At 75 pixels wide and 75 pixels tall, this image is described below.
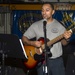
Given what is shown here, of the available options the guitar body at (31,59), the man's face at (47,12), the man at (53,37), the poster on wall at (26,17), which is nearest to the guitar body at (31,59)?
the guitar body at (31,59)

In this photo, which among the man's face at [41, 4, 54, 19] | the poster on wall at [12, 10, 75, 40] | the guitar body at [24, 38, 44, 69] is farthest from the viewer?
the poster on wall at [12, 10, 75, 40]

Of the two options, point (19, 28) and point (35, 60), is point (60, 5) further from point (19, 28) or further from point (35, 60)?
point (35, 60)

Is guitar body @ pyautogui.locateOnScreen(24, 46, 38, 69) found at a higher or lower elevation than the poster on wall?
lower

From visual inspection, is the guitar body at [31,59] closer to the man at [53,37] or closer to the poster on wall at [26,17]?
the man at [53,37]

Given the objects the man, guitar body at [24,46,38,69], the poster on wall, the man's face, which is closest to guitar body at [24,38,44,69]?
guitar body at [24,46,38,69]

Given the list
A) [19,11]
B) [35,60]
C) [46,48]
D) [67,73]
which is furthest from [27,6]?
[46,48]

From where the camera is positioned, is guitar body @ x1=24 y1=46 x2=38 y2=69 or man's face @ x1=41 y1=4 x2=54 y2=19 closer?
man's face @ x1=41 y1=4 x2=54 y2=19

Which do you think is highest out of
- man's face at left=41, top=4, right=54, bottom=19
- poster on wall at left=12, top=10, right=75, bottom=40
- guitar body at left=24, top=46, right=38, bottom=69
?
man's face at left=41, top=4, right=54, bottom=19

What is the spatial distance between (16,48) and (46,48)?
411mm

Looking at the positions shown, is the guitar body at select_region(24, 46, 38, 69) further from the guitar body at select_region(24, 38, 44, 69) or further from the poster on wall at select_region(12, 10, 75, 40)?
the poster on wall at select_region(12, 10, 75, 40)

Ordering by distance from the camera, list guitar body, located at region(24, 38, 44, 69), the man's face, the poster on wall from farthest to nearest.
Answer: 1. the poster on wall
2. guitar body, located at region(24, 38, 44, 69)
3. the man's face

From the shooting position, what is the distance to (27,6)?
24.0 ft

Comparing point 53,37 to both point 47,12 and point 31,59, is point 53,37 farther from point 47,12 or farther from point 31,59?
point 31,59

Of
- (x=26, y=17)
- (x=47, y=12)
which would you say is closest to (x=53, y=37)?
(x=47, y=12)
